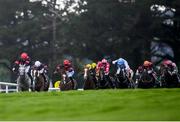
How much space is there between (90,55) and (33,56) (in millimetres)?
7137

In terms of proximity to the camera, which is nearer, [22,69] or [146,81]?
[22,69]

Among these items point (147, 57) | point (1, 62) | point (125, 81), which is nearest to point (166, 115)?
point (125, 81)

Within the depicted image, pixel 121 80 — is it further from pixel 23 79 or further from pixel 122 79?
pixel 23 79

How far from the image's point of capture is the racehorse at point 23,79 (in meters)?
28.1

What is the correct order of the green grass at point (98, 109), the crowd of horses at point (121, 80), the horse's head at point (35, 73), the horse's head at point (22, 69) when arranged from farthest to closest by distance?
the crowd of horses at point (121, 80)
the horse's head at point (35, 73)
the horse's head at point (22, 69)
the green grass at point (98, 109)

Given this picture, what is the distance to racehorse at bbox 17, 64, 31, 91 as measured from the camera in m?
28.1

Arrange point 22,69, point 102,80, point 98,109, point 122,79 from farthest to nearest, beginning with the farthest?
point 102,80
point 122,79
point 22,69
point 98,109

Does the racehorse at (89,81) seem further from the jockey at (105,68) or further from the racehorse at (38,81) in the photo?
the racehorse at (38,81)

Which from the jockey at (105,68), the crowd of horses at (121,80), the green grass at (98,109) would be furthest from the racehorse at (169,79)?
the green grass at (98,109)

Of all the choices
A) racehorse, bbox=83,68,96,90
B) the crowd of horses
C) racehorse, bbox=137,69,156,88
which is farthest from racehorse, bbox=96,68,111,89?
racehorse, bbox=137,69,156,88

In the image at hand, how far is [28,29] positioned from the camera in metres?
58.6

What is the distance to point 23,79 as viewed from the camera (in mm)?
28688

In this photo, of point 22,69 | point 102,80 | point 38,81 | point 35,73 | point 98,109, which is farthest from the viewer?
point 102,80

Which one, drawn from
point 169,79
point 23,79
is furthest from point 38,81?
point 169,79
